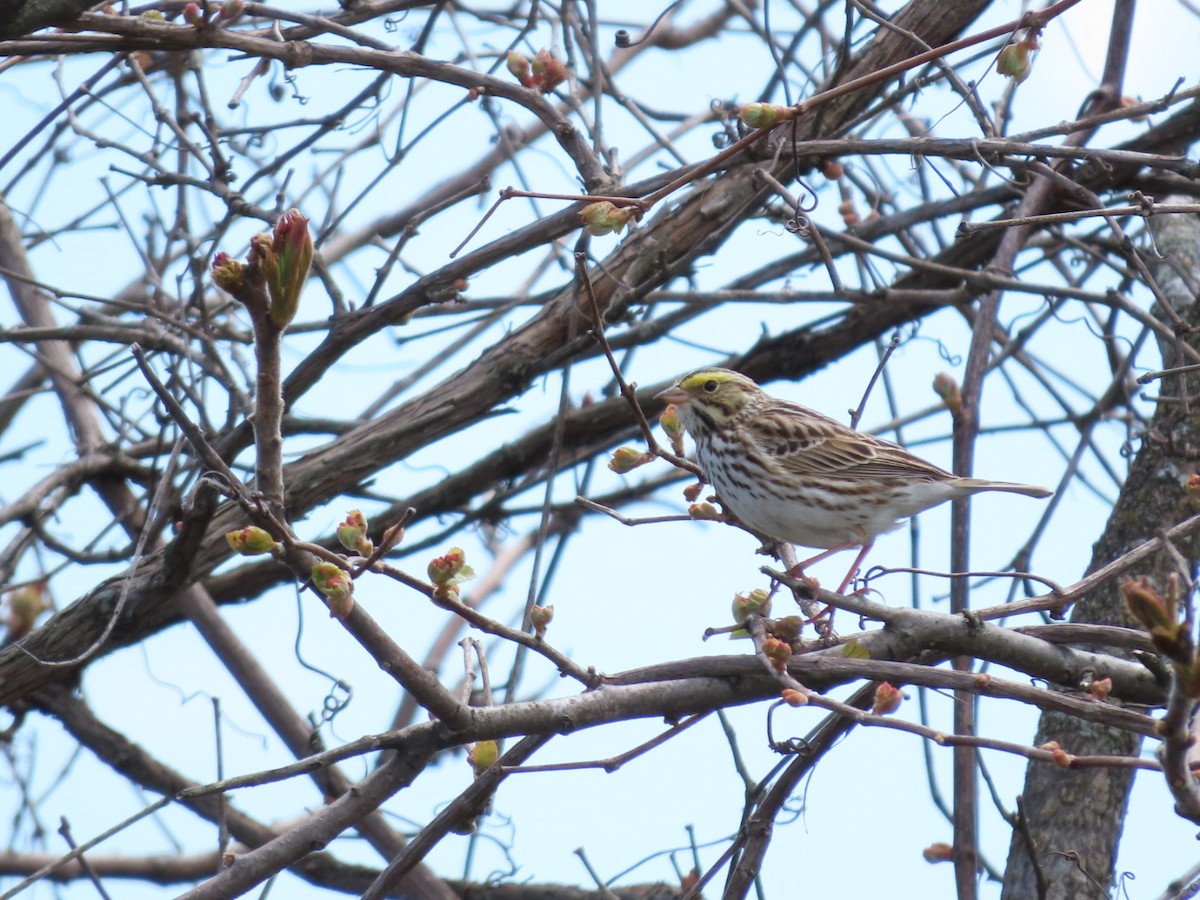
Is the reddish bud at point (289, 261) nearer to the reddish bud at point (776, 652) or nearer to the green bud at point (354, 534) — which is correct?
the green bud at point (354, 534)

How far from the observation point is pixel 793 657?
3.35 m

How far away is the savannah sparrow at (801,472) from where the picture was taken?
4.59 meters

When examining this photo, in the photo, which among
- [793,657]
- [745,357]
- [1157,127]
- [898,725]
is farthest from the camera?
[745,357]

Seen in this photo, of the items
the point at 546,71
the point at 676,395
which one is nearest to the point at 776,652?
the point at 676,395

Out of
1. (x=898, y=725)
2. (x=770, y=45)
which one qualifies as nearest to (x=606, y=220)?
(x=898, y=725)

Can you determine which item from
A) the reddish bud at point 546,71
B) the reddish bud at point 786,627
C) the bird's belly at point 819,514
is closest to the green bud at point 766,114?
the reddish bud at point 786,627

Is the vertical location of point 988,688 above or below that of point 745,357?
below

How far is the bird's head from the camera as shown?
498 centimetres

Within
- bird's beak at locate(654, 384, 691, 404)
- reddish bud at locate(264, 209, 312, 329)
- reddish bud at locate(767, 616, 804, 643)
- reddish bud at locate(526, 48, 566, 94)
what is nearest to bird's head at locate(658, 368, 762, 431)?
bird's beak at locate(654, 384, 691, 404)

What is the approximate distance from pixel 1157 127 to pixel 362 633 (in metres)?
4.41

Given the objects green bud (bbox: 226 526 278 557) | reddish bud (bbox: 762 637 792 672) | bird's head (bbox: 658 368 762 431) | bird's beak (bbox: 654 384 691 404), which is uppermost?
bird's head (bbox: 658 368 762 431)

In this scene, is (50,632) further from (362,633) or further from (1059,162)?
(1059,162)

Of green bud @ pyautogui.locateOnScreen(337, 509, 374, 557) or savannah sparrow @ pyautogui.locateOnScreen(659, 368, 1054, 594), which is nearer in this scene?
green bud @ pyautogui.locateOnScreen(337, 509, 374, 557)

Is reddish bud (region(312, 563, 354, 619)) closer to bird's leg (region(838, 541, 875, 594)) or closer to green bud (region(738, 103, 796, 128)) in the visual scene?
green bud (region(738, 103, 796, 128))
